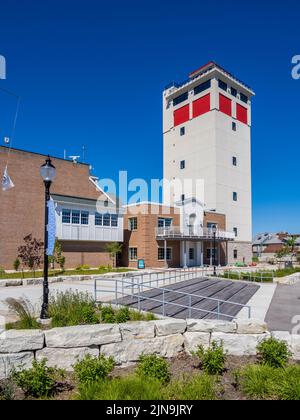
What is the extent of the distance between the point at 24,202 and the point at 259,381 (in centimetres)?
2763

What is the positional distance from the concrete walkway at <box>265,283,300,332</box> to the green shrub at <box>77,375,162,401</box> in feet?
20.4

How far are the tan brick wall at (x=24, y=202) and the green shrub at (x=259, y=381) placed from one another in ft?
84.7

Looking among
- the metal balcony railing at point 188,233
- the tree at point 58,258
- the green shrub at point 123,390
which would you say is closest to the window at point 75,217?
the tree at point 58,258

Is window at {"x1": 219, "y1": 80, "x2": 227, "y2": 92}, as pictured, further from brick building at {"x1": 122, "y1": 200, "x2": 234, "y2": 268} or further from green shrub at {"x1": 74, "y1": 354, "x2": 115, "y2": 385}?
Answer: green shrub at {"x1": 74, "y1": 354, "x2": 115, "y2": 385}

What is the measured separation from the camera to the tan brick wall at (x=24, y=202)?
28219mm

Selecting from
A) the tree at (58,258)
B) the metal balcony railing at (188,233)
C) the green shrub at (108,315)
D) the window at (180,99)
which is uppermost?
the window at (180,99)

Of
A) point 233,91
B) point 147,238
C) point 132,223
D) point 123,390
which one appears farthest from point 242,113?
point 123,390

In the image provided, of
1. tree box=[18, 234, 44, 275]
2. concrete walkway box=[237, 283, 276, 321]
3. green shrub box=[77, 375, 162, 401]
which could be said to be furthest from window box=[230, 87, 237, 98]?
green shrub box=[77, 375, 162, 401]

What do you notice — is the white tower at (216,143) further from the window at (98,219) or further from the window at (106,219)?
the window at (98,219)

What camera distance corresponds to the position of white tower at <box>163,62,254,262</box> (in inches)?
1887

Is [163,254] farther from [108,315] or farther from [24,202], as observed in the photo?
[108,315]
